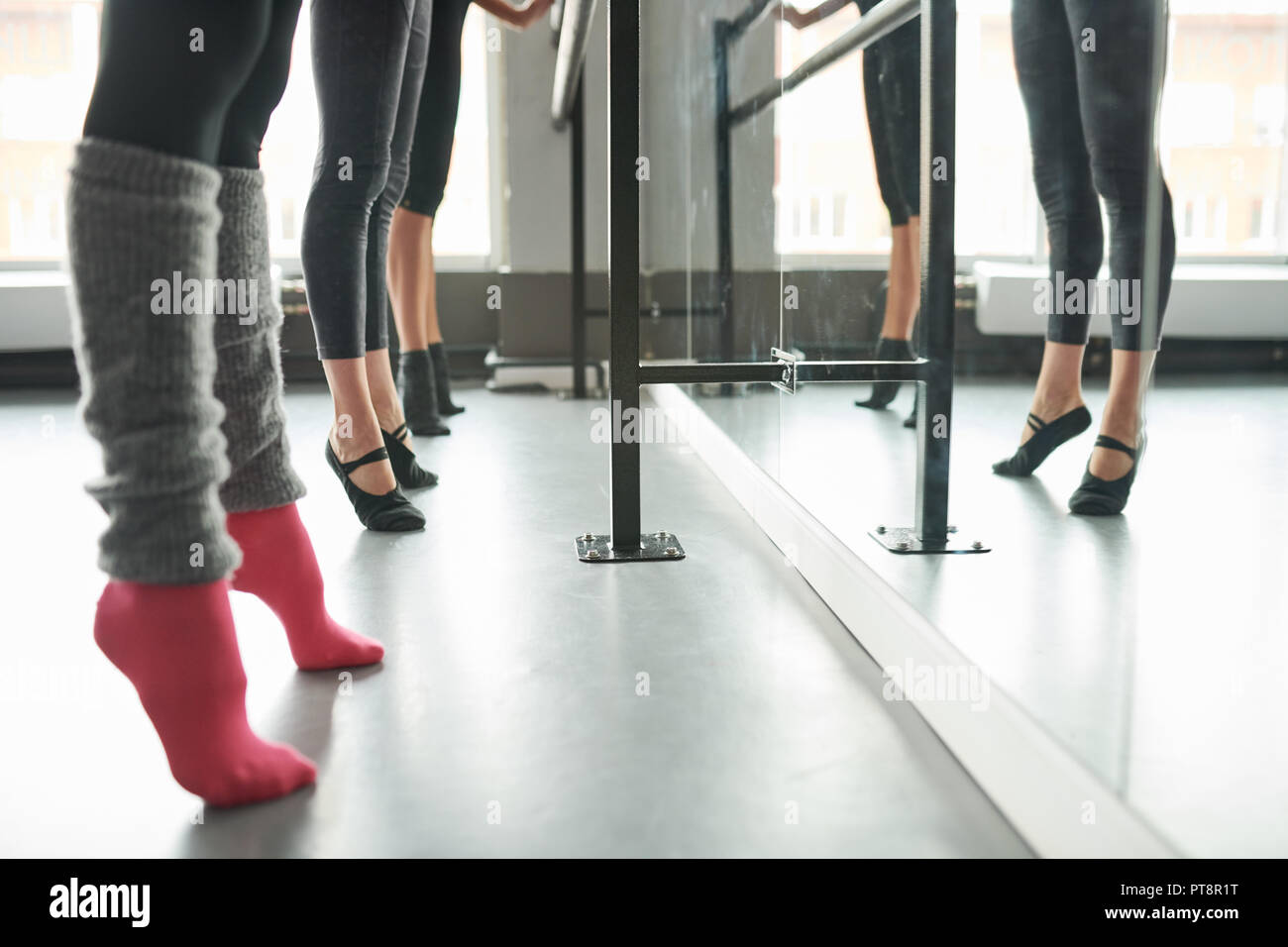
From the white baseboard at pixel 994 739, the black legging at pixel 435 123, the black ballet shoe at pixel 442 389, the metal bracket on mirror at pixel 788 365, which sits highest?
the black legging at pixel 435 123

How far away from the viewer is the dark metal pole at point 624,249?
1.07m

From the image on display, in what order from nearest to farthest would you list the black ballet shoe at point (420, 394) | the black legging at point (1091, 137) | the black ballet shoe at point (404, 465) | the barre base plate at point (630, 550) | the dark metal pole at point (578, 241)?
the black legging at point (1091, 137), the barre base plate at point (630, 550), the black ballet shoe at point (404, 465), the black ballet shoe at point (420, 394), the dark metal pole at point (578, 241)

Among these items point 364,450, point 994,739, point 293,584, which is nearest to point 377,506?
point 364,450

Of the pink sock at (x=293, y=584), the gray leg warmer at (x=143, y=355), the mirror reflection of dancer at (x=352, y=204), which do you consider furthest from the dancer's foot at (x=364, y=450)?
the gray leg warmer at (x=143, y=355)

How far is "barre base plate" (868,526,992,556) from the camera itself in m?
0.90

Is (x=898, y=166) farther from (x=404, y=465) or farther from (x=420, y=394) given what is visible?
(x=420, y=394)

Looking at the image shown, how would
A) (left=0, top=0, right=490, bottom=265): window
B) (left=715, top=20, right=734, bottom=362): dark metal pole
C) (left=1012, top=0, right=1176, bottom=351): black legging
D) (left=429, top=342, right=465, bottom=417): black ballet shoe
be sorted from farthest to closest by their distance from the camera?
(left=0, top=0, right=490, bottom=265): window
(left=429, top=342, right=465, bottom=417): black ballet shoe
(left=715, top=20, right=734, bottom=362): dark metal pole
(left=1012, top=0, right=1176, bottom=351): black legging

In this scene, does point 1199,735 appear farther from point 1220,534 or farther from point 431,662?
point 431,662

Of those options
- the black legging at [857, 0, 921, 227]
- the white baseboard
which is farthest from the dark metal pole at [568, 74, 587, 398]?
the white baseboard

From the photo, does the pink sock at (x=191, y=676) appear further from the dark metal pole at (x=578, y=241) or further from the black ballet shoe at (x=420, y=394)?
the dark metal pole at (x=578, y=241)

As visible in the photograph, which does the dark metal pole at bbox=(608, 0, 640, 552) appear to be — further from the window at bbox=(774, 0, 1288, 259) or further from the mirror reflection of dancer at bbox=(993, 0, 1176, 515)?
the mirror reflection of dancer at bbox=(993, 0, 1176, 515)

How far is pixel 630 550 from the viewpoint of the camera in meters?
1.13

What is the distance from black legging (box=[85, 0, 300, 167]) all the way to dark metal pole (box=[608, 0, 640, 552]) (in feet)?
1.74

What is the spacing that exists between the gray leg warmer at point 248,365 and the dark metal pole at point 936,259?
20.8 inches
